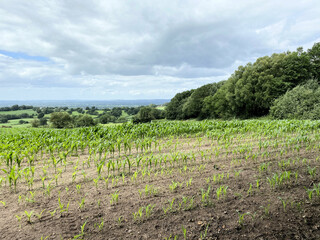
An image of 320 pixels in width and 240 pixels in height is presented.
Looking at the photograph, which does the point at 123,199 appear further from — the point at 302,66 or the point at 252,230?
the point at 302,66

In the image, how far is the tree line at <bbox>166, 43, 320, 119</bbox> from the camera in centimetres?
3406

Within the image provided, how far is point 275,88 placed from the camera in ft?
130

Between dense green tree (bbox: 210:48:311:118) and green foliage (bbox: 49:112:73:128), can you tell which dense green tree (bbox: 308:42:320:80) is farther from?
green foliage (bbox: 49:112:73:128)

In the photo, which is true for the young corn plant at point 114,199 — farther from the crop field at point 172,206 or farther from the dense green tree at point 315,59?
the dense green tree at point 315,59

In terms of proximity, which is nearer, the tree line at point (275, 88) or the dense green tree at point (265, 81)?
the tree line at point (275, 88)

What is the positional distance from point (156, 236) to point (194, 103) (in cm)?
6091

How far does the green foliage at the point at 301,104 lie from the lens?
3190 centimetres

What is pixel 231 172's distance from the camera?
17.8ft

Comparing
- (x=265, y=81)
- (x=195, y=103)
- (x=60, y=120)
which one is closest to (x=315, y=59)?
(x=265, y=81)

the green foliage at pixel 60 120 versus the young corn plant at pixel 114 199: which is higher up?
the young corn plant at pixel 114 199

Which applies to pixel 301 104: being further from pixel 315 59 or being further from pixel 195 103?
pixel 195 103

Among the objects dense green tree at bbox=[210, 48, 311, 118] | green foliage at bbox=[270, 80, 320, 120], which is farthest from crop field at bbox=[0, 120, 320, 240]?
dense green tree at bbox=[210, 48, 311, 118]

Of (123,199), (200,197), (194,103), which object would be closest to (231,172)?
(200,197)

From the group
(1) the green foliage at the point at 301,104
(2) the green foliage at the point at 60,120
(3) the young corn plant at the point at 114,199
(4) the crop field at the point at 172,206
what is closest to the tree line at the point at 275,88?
(1) the green foliage at the point at 301,104
